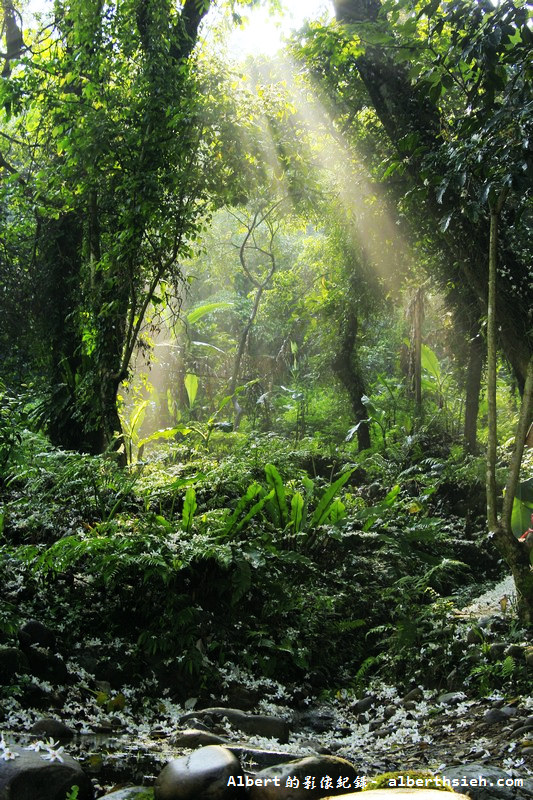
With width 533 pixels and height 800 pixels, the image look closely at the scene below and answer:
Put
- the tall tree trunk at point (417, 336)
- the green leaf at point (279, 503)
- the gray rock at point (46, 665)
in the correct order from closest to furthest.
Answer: the gray rock at point (46, 665), the green leaf at point (279, 503), the tall tree trunk at point (417, 336)

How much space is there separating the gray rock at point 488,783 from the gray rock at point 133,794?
1.04 metres

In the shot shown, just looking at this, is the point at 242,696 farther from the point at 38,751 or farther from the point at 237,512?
the point at 38,751

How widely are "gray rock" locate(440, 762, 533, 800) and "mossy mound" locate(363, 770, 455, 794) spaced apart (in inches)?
2.2

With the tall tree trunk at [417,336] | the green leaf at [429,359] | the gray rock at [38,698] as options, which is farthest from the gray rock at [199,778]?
the green leaf at [429,359]

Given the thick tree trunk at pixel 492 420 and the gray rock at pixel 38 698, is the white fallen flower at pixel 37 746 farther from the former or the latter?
the thick tree trunk at pixel 492 420

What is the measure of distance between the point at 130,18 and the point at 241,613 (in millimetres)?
5729

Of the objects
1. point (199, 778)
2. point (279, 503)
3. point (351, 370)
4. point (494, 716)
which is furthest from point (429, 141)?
point (351, 370)

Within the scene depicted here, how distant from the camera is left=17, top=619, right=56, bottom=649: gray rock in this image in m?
3.55

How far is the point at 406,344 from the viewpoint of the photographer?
12.2 metres

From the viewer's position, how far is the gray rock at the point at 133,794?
2.35 metres

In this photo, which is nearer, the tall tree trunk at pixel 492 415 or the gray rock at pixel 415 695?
the gray rock at pixel 415 695

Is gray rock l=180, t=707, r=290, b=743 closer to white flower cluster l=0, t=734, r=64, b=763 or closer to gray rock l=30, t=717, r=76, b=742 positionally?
gray rock l=30, t=717, r=76, b=742

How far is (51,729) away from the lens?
9.37 ft

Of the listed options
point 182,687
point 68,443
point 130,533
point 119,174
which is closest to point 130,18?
point 119,174
